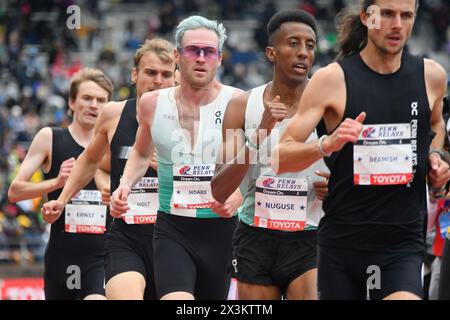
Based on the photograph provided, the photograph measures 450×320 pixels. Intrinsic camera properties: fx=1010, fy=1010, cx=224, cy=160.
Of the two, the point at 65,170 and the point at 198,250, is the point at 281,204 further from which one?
the point at 65,170

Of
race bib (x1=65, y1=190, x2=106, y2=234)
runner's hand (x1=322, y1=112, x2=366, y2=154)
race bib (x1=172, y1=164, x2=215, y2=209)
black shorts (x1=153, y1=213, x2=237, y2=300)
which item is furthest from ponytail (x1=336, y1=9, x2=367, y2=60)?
race bib (x1=65, y1=190, x2=106, y2=234)

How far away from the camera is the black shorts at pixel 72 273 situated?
27.7 feet

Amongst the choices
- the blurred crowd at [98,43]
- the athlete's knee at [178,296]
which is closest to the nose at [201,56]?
the athlete's knee at [178,296]

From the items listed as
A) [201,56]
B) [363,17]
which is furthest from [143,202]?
[363,17]

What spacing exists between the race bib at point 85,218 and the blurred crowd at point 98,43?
11.6 meters

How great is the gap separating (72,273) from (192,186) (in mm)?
2329

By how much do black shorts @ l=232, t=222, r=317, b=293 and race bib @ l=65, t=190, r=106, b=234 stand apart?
2494 millimetres

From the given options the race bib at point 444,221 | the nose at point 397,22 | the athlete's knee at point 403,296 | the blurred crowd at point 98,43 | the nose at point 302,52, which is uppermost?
the blurred crowd at point 98,43

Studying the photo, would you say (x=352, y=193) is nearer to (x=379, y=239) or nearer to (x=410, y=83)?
(x=379, y=239)

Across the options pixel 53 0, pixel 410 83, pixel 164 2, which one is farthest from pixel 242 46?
pixel 410 83

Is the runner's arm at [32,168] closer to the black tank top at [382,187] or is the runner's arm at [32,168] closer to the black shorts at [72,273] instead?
the black shorts at [72,273]

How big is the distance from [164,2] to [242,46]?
2.73m

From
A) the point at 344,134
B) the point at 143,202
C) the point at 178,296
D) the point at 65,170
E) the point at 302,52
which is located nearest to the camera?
the point at 344,134

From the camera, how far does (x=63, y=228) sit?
856 centimetres
